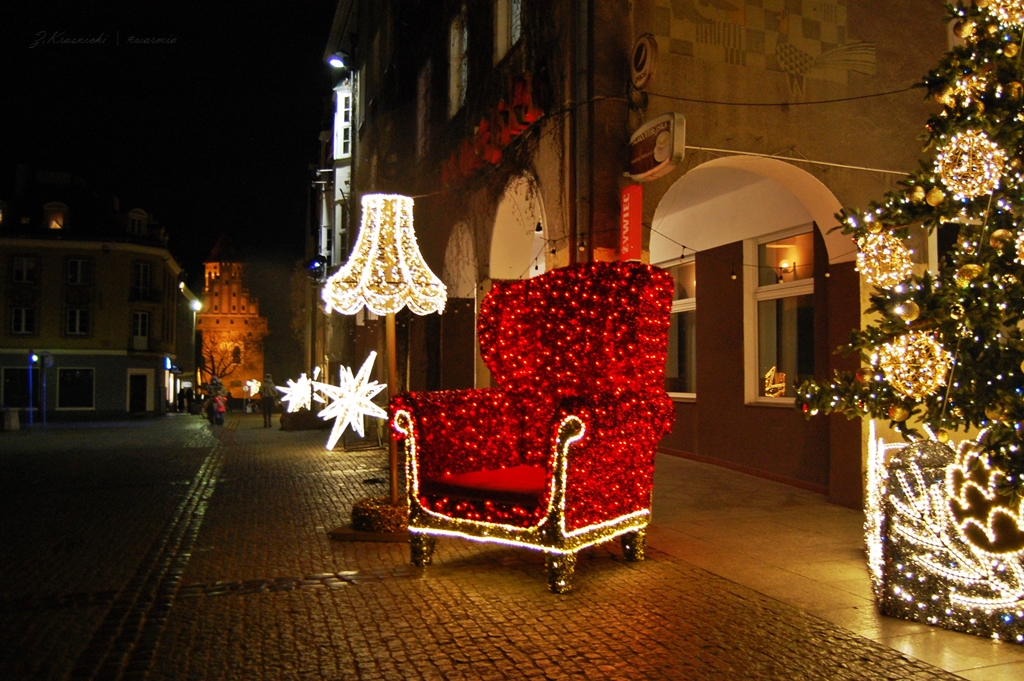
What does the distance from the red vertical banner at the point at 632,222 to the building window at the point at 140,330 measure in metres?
38.7

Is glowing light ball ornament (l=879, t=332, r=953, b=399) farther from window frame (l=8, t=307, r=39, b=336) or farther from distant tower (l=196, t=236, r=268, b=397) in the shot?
distant tower (l=196, t=236, r=268, b=397)

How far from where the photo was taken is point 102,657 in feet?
12.8

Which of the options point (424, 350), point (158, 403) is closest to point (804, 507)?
point (424, 350)

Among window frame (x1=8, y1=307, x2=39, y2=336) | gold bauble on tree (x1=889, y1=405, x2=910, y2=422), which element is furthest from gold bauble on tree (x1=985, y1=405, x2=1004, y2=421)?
window frame (x1=8, y1=307, x2=39, y2=336)

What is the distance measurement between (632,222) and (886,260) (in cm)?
318

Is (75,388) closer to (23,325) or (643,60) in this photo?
(23,325)

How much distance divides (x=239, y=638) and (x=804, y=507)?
528 centimetres

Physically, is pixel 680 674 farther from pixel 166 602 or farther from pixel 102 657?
pixel 166 602

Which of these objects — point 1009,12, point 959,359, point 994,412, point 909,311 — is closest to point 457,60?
point 1009,12

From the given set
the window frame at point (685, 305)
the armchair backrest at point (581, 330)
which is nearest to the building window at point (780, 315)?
the window frame at point (685, 305)

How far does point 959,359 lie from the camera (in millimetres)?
4441

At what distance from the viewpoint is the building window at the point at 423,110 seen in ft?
48.5

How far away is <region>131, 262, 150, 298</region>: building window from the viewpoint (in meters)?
41.5

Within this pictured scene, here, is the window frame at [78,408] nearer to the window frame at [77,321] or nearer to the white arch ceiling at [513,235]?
the window frame at [77,321]
